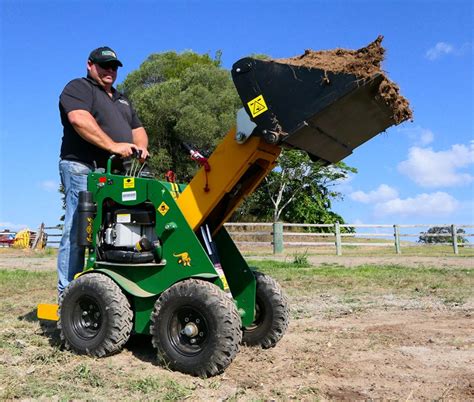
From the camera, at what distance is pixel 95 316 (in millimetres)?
4004

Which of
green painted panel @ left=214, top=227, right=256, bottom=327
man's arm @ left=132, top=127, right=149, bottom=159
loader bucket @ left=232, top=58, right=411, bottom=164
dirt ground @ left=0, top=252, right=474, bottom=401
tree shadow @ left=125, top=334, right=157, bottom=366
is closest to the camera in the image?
dirt ground @ left=0, top=252, right=474, bottom=401

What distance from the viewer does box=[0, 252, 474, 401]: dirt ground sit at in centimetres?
321

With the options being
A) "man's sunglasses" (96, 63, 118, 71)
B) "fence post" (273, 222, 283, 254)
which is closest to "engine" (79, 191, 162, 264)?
"man's sunglasses" (96, 63, 118, 71)

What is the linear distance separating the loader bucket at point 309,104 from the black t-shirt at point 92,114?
1474mm

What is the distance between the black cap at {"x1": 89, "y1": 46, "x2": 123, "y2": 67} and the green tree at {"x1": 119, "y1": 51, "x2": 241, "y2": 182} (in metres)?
22.3

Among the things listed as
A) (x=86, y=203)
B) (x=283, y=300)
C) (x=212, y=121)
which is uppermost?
(x=212, y=121)

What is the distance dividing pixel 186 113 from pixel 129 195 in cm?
2458

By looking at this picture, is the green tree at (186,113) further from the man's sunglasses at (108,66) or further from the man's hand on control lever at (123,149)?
the man's hand on control lever at (123,149)

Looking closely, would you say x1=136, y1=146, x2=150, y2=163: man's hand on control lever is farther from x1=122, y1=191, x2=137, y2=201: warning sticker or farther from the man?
x1=122, y1=191, x2=137, y2=201: warning sticker

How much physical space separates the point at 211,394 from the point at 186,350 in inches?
19.2

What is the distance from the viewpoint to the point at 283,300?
4.34 m

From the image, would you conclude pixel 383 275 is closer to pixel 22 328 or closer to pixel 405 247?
pixel 22 328

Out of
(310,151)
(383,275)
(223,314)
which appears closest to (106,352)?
(223,314)

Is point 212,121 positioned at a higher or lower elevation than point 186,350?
higher
